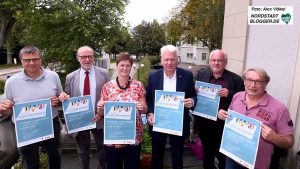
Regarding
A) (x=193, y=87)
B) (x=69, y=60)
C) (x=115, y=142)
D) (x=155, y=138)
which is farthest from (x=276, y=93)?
(x=69, y=60)

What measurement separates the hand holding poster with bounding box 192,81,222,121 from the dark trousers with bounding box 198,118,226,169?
0.62 ft

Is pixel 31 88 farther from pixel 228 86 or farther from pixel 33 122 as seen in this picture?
pixel 228 86

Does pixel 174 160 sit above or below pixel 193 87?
below

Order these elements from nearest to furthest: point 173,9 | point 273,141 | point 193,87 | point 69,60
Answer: point 273,141, point 193,87, point 69,60, point 173,9

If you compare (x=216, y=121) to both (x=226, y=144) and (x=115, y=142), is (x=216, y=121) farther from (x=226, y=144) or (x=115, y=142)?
(x=115, y=142)

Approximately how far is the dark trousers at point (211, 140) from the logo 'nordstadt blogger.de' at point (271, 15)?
1504 millimetres

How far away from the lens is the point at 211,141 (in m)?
3.77

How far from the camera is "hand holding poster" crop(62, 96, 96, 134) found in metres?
3.37

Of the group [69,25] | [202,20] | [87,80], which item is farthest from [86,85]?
[202,20]

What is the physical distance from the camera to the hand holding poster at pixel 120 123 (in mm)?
3102

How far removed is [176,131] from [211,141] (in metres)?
0.75

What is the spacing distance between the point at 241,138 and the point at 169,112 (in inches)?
38.9

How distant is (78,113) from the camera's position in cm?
341

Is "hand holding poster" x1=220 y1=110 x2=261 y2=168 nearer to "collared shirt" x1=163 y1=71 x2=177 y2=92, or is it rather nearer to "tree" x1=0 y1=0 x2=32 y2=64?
"collared shirt" x1=163 y1=71 x2=177 y2=92
